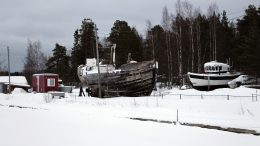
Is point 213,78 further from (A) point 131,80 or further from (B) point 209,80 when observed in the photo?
(A) point 131,80

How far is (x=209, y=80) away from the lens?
4278cm

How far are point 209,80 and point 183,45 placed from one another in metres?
17.1

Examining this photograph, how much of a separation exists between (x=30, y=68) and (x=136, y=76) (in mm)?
60729

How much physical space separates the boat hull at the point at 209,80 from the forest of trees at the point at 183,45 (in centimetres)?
289

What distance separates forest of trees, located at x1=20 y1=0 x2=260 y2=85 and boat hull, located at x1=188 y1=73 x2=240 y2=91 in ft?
9.48

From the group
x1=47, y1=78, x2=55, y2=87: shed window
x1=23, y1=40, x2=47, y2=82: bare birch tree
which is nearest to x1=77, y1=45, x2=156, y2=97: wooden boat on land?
x1=47, y1=78, x2=55, y2=87: shed window

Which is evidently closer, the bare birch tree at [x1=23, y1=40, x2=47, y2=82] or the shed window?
the shed window

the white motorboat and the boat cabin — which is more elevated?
the boat cabin

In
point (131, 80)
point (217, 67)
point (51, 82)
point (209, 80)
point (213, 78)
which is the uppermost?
point (217, 67)

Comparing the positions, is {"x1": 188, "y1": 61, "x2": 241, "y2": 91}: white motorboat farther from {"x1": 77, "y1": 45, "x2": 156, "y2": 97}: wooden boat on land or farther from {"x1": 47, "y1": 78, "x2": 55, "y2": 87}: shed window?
{"x1": 47, "y1": 78, "x2": 55, "y2": 87}: shed window

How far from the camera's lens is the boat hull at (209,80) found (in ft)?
140

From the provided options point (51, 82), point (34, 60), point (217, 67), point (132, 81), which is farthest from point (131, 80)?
point (34, 60)

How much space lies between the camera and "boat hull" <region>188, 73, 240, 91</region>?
42.6m

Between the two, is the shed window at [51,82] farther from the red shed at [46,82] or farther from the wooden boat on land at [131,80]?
the wooden boat on land at [131,80]
